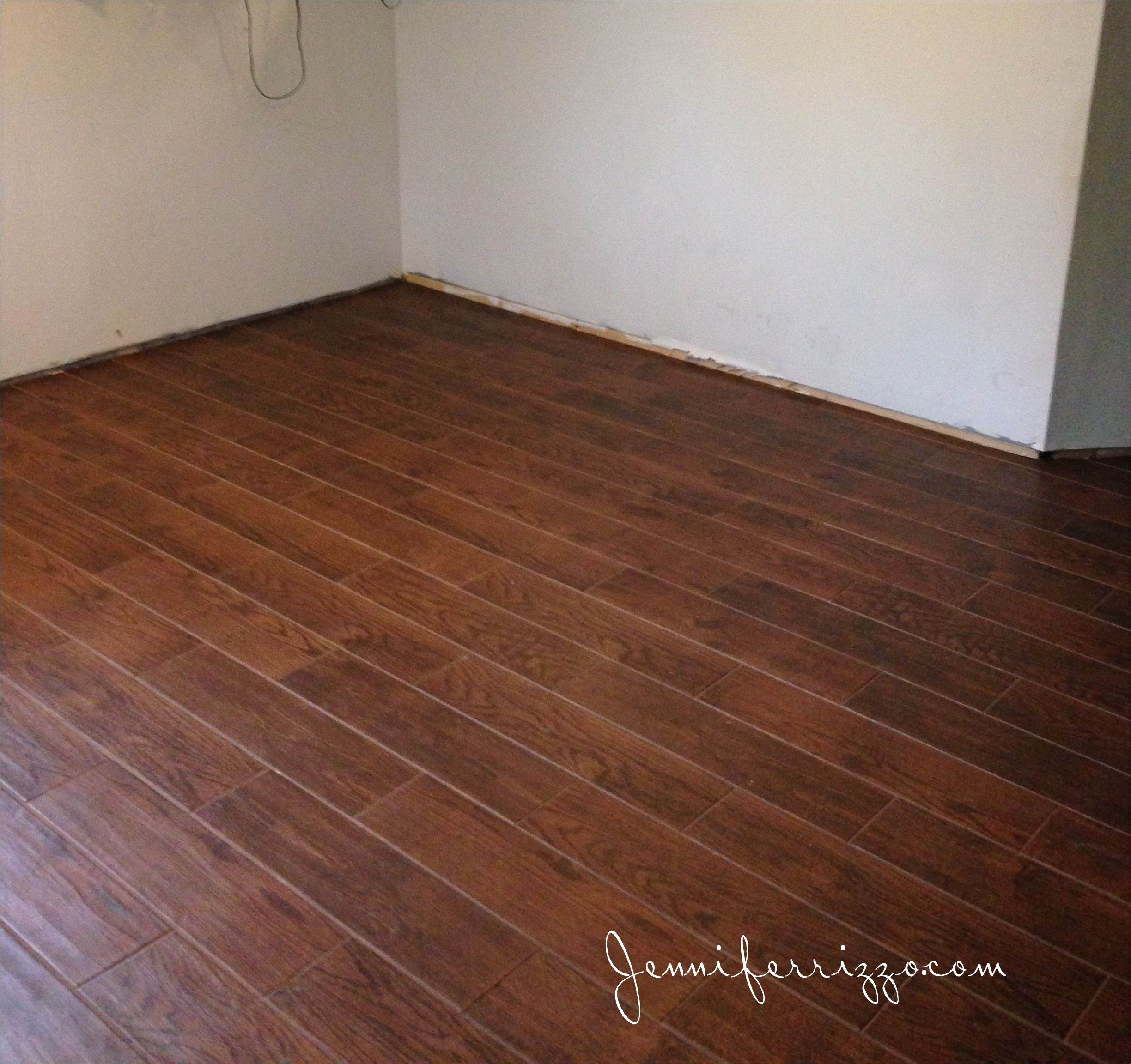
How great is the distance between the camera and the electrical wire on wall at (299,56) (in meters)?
4.03

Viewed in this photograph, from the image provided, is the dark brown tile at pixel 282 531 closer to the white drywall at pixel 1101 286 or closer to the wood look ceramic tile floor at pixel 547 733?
the wood look ceramic tile floor at pixel 547 733

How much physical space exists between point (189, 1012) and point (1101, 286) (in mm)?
2674

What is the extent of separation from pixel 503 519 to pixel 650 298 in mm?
1362

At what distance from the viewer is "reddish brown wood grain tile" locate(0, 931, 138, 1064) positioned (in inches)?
62.5

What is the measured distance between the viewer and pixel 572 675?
2.38m

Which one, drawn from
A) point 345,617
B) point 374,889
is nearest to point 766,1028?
point 374,889

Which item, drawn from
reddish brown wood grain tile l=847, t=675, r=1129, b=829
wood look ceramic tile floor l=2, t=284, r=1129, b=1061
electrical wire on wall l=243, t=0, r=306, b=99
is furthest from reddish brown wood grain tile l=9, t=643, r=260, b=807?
electrical wire on wall l=243, t=0, r=306, b=99

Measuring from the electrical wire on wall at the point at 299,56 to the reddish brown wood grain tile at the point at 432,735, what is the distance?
2.42 metres

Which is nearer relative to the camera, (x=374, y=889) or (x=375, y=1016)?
(x=375, y=1016)

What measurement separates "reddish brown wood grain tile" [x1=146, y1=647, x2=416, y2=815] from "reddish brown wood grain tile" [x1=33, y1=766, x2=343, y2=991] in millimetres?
188

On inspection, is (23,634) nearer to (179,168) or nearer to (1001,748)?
(1001,748)

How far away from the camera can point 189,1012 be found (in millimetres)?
1647

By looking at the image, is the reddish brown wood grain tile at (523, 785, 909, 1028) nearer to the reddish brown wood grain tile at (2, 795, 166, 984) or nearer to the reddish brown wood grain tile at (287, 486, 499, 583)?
the reddish brown wood grain tile at (2, 795, 166, 984)

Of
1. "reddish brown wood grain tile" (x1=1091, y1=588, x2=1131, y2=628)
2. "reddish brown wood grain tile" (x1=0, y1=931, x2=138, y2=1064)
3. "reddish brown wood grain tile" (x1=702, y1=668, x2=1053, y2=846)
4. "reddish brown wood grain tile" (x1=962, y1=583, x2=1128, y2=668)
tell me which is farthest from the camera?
"reddish brown wood grain tile" (x1=1091, y1=588, x2=1131, y2=628)
